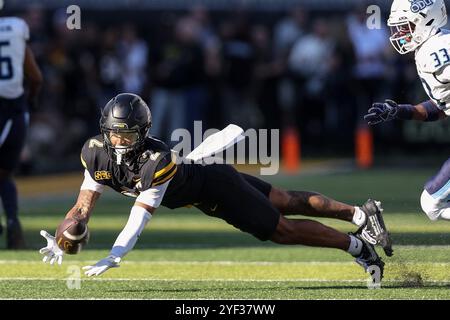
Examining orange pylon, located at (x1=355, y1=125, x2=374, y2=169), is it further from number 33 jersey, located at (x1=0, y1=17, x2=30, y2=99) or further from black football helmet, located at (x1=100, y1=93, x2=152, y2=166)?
black football helmet, located at (x1=100, y1=93, x2=152, y2=166)

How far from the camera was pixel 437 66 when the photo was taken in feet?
22.3

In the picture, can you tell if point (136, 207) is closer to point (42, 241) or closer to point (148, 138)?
point (148, 138)

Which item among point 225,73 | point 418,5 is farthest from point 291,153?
point 418,5

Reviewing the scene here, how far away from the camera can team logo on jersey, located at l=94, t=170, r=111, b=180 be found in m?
6.60

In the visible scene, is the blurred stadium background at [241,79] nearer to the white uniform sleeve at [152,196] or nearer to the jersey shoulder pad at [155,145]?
the jersey shoulder pad at [155,145]

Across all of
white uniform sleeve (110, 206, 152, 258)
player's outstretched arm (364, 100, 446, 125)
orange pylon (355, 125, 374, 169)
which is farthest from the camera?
orange pylon (355, 125, 374, 169)

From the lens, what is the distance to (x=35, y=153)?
53.3 feet

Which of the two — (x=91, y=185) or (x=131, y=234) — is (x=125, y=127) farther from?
(x=131, y=234)

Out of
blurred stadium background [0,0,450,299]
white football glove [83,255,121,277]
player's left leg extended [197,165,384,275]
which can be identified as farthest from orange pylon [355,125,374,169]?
white football glove [83,255,121,277]

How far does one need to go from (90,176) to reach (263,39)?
10.8 m

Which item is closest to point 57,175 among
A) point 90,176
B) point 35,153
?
point 35,153

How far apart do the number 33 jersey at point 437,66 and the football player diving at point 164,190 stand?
78cm

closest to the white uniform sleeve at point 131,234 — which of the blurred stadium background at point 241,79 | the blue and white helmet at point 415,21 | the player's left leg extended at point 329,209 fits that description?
the player's left leg extended at point 329,209

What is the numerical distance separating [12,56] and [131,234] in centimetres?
327
